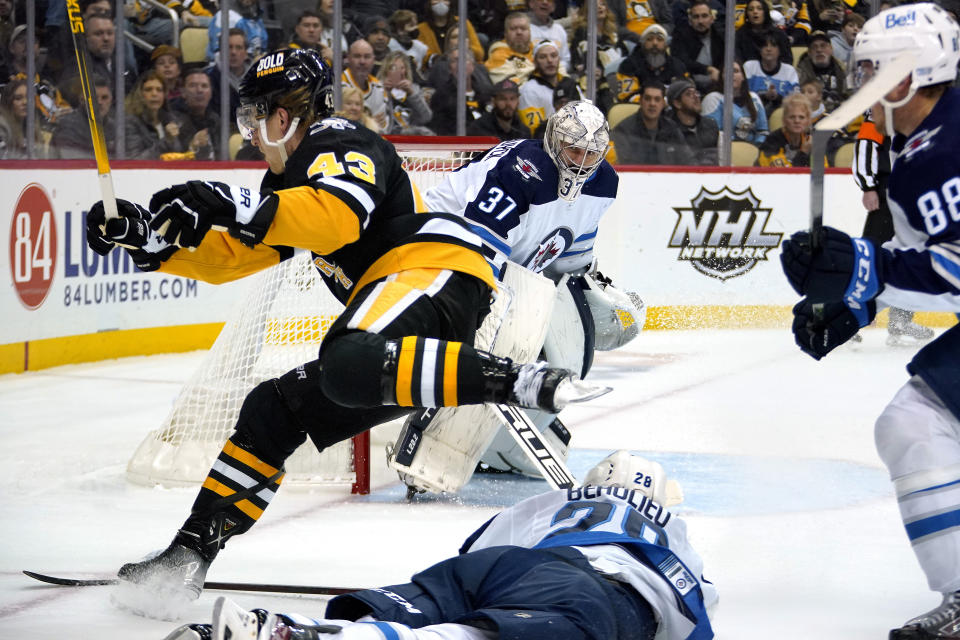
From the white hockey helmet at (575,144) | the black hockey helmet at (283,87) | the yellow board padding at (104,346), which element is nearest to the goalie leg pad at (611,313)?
the white hockey helmet at (575,144)

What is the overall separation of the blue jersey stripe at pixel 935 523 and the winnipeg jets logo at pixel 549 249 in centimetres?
159

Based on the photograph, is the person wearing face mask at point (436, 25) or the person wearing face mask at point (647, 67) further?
the person wearing face mask at point (647, 67)

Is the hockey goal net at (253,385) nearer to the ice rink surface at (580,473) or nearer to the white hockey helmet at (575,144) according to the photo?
the ice rink surface at (580,473)

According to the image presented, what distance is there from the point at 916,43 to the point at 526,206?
4.86 ft

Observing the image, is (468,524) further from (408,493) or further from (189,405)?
(189,405)

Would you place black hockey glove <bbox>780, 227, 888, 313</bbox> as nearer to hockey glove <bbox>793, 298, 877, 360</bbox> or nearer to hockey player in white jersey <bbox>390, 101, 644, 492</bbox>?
hockey glove <bbox>793, 298, 877, 360</bbox>

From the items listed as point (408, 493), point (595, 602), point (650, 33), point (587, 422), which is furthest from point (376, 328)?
point (650, 33)

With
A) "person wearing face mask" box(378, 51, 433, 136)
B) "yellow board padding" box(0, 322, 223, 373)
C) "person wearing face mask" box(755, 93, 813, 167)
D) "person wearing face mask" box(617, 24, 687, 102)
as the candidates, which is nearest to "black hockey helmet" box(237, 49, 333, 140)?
"yellow board padding" box(0, 322, 223, 373)

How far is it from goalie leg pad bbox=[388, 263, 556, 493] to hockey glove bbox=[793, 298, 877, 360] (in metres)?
0.98

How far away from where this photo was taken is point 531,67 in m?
7.04

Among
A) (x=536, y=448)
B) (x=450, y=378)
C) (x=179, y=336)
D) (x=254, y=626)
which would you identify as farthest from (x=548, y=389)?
(x=179, y=336)

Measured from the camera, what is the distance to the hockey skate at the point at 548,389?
1923mm

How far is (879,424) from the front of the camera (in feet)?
7.14

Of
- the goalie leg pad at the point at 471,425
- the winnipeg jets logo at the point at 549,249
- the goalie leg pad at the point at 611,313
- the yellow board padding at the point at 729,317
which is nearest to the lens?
the goalie leg pad at the point at 471,425
